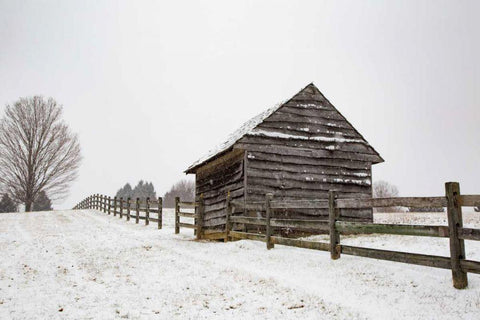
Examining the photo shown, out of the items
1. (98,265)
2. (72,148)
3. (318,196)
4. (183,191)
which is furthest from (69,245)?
(183,191)

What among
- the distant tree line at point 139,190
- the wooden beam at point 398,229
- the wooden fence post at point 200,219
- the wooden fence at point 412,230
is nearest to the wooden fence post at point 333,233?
the wooden fence at point 412,230

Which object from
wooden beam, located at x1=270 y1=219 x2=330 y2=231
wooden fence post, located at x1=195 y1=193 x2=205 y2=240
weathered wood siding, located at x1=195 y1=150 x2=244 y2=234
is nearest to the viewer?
wooden beam, located at x1=270 y1=219 x2=330 y2=231

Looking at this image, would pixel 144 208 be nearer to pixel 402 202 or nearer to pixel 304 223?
pixel 304 223

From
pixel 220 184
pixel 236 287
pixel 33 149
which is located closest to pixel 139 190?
pixel 33 149

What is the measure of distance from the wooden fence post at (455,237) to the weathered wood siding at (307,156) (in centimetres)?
754

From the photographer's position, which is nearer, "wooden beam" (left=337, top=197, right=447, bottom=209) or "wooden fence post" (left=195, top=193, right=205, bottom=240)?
"wooden beam" (left=337, top=197, right=447, bottom=209)

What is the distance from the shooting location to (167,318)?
4180 millimetres

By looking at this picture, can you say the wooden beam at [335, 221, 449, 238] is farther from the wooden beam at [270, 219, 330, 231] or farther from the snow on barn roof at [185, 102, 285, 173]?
the snow on barn roof at [185, 102, 285, 173]

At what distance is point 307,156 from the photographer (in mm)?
12938

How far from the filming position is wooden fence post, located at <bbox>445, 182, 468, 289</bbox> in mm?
4488

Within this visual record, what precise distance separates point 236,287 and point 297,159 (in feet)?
26.1

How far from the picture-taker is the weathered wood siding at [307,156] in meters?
12.1

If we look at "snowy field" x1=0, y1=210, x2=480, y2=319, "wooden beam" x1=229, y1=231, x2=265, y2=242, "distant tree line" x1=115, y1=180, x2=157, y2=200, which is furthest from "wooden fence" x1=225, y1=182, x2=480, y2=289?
"distant tree line" x1=115, y1=180, x2=157, y2=200

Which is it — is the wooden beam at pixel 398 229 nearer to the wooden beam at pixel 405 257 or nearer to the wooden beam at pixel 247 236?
the wooden beam at pixel 405 257
